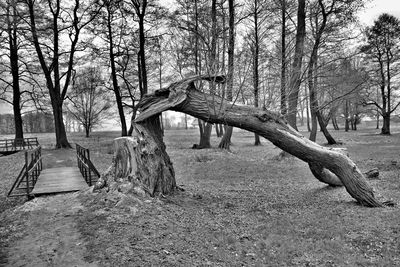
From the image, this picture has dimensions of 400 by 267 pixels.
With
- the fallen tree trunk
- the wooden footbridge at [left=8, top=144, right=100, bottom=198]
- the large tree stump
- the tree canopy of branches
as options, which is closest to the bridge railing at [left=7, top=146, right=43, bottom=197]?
the wooden footbridge at [left=8, top=144, right=100, bottom=198]

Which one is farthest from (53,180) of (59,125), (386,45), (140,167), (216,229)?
(386,45)

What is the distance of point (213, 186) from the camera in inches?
356

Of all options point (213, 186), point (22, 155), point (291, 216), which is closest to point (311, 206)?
point (291, 216)

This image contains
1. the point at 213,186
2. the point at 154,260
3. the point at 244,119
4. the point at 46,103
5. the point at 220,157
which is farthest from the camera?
the point at 46,103

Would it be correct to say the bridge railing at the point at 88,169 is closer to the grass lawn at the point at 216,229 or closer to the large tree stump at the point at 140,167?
the grass lawn at the point at 216,229

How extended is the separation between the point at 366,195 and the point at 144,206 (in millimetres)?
4715

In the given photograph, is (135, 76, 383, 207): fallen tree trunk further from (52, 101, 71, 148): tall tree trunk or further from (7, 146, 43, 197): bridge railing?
(52, 101, 71, 148): tall tree trunk

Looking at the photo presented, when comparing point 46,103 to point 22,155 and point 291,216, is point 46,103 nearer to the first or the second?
point 22,155

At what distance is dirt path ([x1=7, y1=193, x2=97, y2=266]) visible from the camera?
4.02 metres

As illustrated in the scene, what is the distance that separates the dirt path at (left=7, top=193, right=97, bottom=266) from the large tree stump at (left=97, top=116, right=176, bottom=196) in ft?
3.21

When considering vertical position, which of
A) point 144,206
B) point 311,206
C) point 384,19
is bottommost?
point 311,206

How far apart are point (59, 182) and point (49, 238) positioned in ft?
14.7

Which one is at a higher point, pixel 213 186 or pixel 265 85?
pixel 265 85

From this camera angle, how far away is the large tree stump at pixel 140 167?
6395mm
